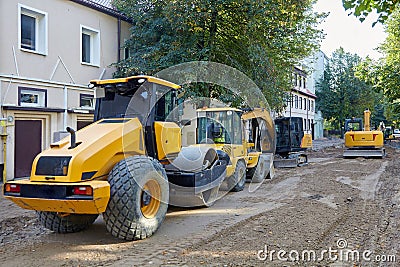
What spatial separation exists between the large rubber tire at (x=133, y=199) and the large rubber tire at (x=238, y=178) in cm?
441

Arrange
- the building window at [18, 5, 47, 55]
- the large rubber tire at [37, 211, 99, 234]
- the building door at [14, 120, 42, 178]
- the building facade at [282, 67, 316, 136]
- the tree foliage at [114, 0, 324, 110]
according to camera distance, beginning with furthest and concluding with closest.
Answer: the building facade at [282, 67, 316, 136], the tree foliage at [114, 0, 324, 110], the building window at [18, 5, 47, 55], the building door at [14, 120, 42, 178], the large rubber tire at [37, 211, 99, 234]

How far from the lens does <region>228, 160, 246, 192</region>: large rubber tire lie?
35.1ft

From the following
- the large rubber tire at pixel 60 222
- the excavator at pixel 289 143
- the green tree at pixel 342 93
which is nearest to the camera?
the large rubber tire at pixel 60 222

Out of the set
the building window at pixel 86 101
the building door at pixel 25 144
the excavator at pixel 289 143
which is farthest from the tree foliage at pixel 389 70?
the building door at pixel 25 144

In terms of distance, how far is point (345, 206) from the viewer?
8.91 meters

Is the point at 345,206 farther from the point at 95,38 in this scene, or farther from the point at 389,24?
the point at 389,24

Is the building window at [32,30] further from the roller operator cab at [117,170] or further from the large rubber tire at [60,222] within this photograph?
the large rubber tire at [60,222]

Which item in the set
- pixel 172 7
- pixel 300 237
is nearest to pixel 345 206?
pixel 300 237

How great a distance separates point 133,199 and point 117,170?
1.58ft

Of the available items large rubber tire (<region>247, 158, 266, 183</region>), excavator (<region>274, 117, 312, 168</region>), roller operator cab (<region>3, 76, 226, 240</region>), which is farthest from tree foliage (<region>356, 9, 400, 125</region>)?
roller operator cab (<region>3, 76, 226, 240</region>)

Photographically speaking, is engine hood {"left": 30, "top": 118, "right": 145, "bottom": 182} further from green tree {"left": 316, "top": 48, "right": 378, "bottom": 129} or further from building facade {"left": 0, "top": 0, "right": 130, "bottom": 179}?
green tree {"left": 316, "top": 48, "right": 378, "bottom": 129}

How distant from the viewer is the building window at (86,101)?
14.8 metres

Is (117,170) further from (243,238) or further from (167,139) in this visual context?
(243,238)

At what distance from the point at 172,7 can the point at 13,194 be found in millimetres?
9972
